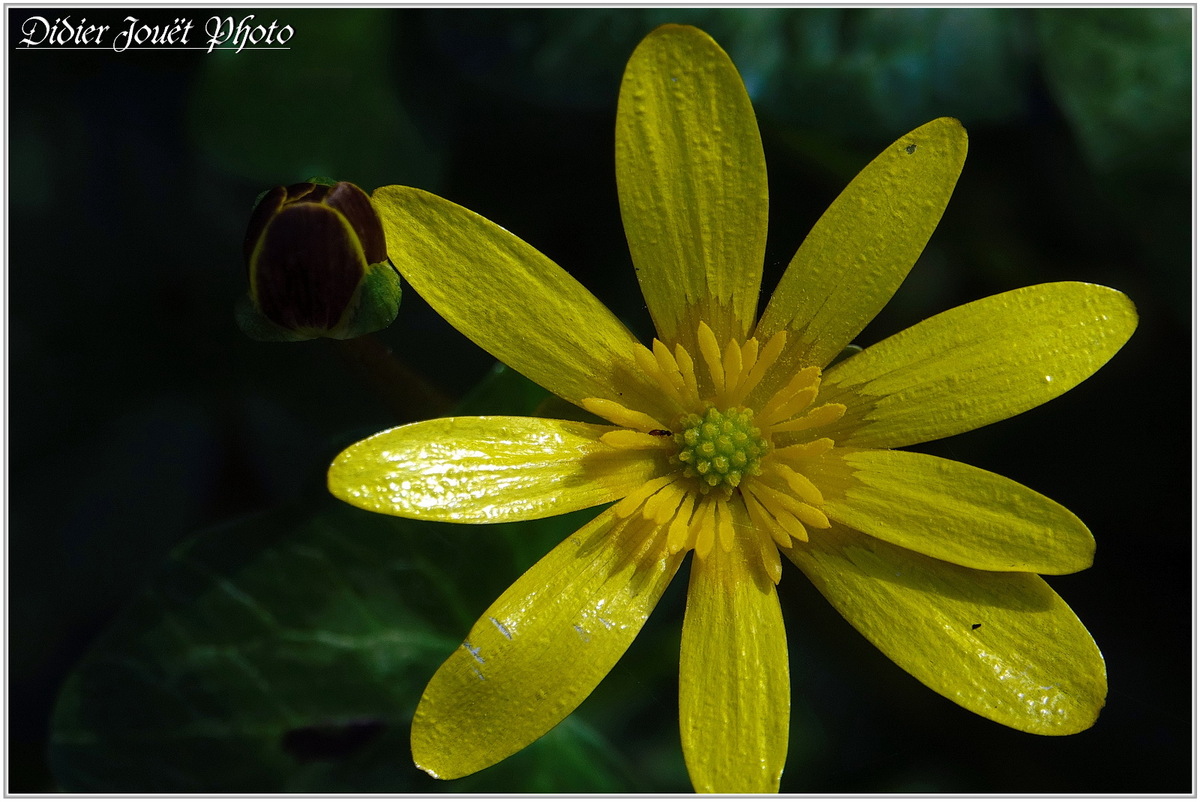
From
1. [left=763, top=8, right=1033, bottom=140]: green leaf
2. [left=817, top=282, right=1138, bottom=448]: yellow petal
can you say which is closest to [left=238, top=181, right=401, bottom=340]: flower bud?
[left=817, top=282, right=1138, bottom=448]: yellow petal

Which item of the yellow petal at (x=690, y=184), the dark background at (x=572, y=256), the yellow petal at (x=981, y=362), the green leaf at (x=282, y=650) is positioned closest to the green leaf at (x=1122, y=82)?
the dark background at (x=572, y=256)

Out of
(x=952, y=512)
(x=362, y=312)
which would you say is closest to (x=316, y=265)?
(x=362, y=312)

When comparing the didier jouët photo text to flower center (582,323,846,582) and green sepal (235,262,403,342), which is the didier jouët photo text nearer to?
green sepal (235,262,403,342)

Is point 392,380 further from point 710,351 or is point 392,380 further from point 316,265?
point 710,351

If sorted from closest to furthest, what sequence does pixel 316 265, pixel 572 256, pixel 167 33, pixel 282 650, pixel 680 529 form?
1. pixel 316 265
2. pixel 680 529
3. pixel 282 650
4. pixel 167 33
5. pixel 572 256

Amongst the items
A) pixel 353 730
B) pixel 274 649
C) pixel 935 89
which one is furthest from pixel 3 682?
pixel 935 89

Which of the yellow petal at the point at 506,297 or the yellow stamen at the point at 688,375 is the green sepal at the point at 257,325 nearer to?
the yellow petal at the point at 506,297
